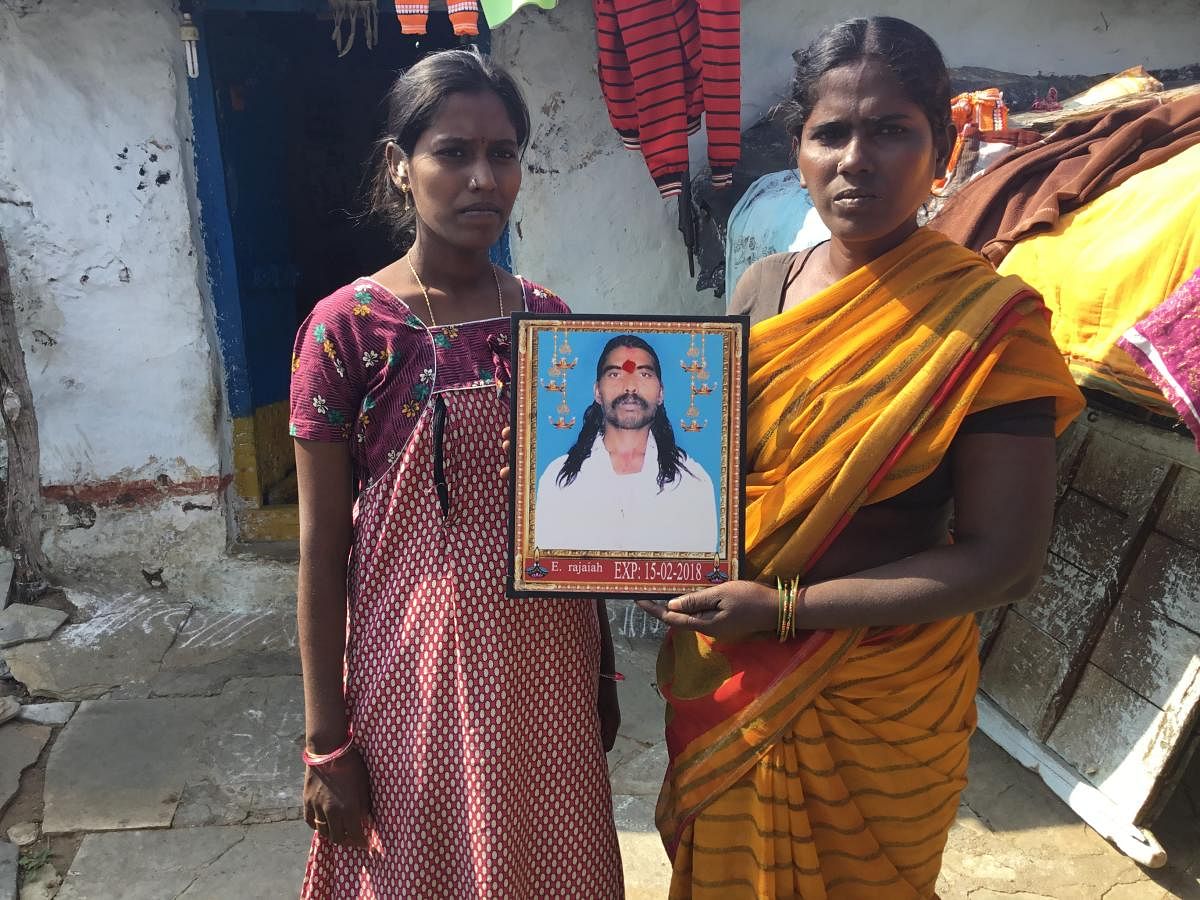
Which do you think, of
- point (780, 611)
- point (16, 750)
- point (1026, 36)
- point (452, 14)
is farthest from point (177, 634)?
point (1026, 36)

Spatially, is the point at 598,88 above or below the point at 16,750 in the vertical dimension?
above

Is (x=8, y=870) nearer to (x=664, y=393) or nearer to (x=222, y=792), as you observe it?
(x=222, y=792)

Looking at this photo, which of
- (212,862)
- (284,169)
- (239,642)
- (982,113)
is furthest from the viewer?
(284,169)

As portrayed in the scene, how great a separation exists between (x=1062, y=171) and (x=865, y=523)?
1709 millimetres

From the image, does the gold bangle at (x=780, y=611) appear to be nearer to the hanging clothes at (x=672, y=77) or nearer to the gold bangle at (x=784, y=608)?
the gold bangle at (x=784, y=608)

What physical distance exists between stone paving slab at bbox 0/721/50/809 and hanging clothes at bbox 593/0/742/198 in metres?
3.08

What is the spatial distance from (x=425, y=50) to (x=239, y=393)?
2.16 meters

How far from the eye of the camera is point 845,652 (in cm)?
143

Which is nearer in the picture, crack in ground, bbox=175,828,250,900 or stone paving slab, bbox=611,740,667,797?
crack in ground, bbox=175,828,250,900

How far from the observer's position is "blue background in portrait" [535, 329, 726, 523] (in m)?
1.34

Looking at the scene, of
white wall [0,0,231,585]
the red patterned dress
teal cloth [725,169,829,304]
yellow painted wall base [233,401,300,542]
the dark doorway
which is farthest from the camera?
the dark doorway

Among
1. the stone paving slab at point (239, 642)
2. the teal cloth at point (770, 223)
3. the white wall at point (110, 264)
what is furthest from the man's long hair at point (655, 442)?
the white wall at point (110, 264)

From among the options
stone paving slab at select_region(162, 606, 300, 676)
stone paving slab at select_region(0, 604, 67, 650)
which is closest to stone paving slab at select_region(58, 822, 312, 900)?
stone paving slab at select_region(162, 606, 300, 676)

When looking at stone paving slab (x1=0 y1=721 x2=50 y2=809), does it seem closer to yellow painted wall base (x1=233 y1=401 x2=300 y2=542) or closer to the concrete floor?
the concrete floor
